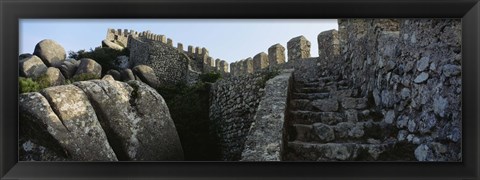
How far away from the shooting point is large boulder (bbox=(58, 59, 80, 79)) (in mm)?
7920

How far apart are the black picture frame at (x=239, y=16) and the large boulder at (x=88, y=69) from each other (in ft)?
19.4

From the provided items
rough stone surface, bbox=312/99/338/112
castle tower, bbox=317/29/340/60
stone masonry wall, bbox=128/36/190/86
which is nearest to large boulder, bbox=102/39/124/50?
stone masonry wall, bbox=128/36/190/86

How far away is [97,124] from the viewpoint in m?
3.75

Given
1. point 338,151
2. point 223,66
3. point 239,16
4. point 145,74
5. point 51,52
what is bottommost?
point 338,151

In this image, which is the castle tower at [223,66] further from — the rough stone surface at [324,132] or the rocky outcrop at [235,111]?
the rough stone surface at [324,132]

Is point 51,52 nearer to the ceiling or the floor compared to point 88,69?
nearer to the ceiling

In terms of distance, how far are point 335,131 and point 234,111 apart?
340cm

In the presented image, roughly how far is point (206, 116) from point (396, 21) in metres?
4.11

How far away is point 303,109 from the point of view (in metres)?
4.47

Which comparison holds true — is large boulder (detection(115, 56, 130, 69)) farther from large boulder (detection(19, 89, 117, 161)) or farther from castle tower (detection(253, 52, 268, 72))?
large boulder (detection(19, 89, 117, 161))

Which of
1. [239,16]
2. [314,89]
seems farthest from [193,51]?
[239,16]

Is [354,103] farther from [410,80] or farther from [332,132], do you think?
[410,80]

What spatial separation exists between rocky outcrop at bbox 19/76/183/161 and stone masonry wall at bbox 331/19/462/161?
242cm
